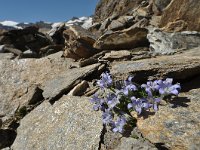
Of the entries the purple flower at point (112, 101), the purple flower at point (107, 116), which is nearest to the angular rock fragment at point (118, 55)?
the purple flower at point (112, 101)

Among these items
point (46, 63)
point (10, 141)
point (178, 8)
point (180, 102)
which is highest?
point (178, 8)

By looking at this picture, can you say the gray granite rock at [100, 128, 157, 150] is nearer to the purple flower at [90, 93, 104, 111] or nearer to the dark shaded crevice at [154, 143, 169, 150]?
the dark shaded crevice at [154, 143, 169, 150]

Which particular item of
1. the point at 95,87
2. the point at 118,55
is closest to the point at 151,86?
the point at 95,87

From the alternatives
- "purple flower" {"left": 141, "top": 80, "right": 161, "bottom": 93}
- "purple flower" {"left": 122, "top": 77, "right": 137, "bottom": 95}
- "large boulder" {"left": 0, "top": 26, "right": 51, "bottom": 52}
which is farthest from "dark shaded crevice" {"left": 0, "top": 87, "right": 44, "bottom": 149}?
"large boulder" {"left": 0, "top": 26, "right": 51, "bottom": 52}

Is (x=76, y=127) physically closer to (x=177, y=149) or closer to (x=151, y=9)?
(x=177, y=149)

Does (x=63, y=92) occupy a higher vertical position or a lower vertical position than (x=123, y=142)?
higher

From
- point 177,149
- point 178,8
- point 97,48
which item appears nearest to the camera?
point 177,149

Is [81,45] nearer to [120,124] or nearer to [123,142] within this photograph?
[120,124]

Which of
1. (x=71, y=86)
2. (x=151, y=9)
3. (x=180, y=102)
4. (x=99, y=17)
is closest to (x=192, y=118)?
(x=180, y=102)
